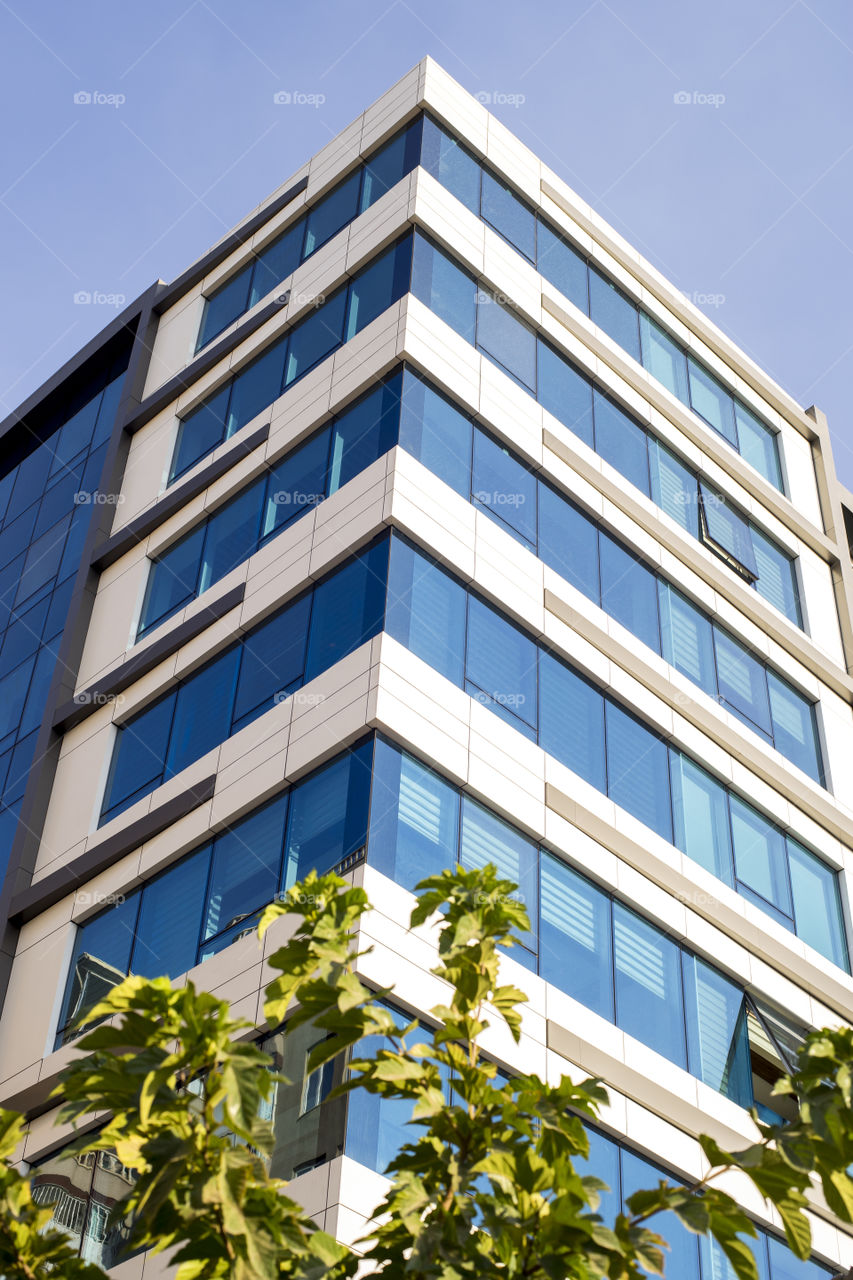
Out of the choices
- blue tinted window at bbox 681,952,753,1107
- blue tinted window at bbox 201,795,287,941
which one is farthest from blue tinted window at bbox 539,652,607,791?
blue tinted window at bbox 201,795,287,941

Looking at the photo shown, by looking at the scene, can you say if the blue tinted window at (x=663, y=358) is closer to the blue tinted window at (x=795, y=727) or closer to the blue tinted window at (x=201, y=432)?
the blue tinted window at (x=795, y=727)

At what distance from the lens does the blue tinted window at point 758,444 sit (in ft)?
100

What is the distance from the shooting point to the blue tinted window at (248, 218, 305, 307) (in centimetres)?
2710

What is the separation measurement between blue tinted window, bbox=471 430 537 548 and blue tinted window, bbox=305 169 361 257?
5.94m

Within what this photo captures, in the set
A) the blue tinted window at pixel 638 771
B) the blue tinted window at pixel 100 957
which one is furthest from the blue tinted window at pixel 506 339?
the blue tinted window at pixel 100 957

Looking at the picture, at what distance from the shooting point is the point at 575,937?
19.2 metres

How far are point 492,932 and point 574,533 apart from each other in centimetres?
1625

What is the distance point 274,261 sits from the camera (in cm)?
2775

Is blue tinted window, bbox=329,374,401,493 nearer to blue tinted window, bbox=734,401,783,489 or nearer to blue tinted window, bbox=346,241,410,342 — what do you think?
blue tinted window, bbox=346,241,410,342

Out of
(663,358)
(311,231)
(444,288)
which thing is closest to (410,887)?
(444,288)

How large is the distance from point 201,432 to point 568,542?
7.19 metres

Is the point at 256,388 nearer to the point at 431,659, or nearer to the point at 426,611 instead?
the point at 426,611

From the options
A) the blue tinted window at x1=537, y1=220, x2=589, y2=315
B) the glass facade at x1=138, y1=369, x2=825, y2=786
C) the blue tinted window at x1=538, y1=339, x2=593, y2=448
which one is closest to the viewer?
the glass facade at x1=138, y1=369, x2=825, y2=786

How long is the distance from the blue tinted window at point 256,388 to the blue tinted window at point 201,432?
247 mm
